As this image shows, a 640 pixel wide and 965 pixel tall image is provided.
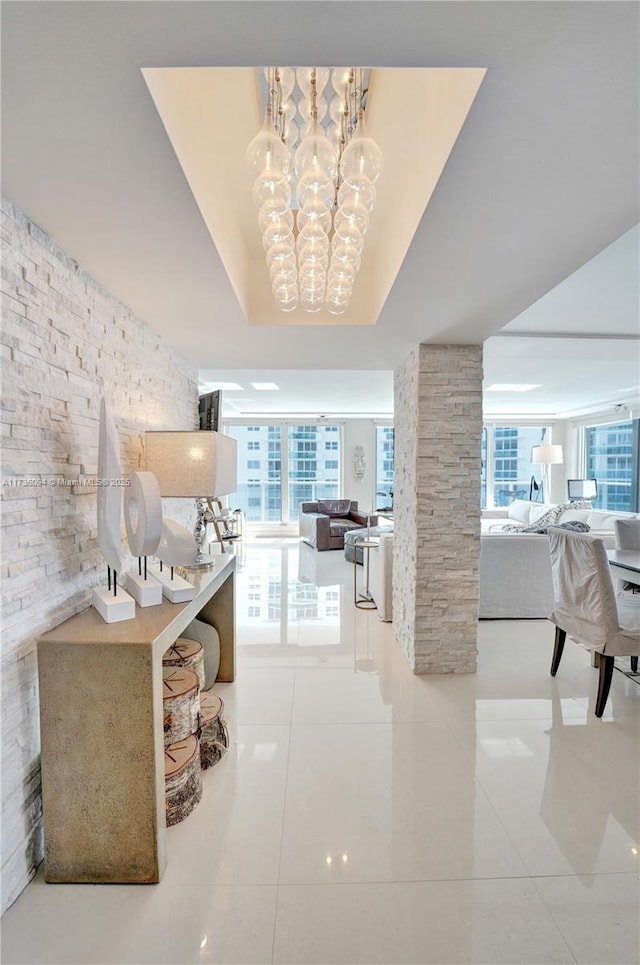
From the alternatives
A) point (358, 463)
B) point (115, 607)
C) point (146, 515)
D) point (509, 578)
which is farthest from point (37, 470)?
point (358, 463)

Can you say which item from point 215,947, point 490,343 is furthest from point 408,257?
point 215,947

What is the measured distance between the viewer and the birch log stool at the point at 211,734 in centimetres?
214

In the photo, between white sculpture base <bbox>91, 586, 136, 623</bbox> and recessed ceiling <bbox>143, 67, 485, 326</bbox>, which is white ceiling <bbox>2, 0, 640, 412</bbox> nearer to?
recessed ceiling <bbox>143, 67, 485, 326</bbox>

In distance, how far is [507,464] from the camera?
9.96m

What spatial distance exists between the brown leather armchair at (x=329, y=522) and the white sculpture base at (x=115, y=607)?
5.43 meters

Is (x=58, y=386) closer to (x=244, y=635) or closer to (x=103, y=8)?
(x=103, y=8)

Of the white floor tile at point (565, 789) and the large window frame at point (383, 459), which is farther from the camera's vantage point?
the large window frame at point (383, 459)

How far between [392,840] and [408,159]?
2.58m

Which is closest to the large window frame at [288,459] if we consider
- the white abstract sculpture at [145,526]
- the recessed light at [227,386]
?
the recessed light at [227,386]

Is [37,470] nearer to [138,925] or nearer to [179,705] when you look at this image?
[179,705]

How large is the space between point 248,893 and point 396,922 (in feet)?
1.60

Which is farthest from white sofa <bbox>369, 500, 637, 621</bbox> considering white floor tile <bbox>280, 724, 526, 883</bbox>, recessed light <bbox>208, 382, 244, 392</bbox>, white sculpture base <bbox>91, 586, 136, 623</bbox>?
recessed light <bbox>208, 382, 244, 392</bbox>

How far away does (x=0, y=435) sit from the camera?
1375 millimetres

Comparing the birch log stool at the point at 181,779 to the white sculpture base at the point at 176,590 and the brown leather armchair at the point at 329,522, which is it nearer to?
the white sculpture base at the point at 176,590
